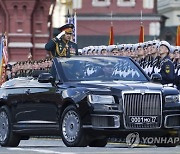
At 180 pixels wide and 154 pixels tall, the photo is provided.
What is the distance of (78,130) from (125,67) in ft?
5.93

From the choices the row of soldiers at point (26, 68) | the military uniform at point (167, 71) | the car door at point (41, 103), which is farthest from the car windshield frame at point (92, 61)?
the row of soldiers at point (26, 68)

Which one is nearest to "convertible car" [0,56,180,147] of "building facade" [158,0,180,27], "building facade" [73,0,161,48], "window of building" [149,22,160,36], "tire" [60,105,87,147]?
"tire" [60,105,87,147]

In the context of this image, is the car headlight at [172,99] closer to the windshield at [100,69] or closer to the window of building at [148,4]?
the windshield at [100,69]

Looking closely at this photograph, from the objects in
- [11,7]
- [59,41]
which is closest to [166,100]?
[59,41]

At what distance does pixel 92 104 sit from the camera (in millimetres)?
16750

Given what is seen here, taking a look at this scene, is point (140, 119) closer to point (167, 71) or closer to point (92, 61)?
point (92, 61)

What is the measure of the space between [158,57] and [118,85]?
Answer: 6062mm

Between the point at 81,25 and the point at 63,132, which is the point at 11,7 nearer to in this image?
the point at 81,25

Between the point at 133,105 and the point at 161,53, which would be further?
the point at 161,53

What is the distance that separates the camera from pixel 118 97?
16.8m

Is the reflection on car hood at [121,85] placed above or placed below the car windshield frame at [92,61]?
below

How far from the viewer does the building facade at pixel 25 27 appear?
2820 inches

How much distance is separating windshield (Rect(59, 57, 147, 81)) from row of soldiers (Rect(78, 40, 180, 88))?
2.42m

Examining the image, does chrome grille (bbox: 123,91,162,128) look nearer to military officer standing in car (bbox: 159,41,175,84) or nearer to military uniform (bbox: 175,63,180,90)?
military officer standing in car (bbox: 159,41,175,84)
